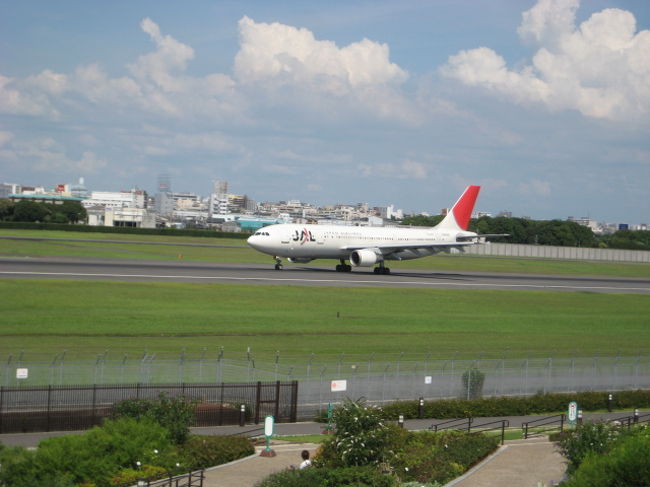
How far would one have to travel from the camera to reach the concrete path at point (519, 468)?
23619 mm

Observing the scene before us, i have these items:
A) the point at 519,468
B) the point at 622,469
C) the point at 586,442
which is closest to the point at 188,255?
the point at 519,468

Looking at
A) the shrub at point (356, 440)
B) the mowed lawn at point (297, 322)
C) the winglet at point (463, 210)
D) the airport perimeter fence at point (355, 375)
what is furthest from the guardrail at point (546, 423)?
the winglet at point (463, 210)

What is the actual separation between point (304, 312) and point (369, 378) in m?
22.0

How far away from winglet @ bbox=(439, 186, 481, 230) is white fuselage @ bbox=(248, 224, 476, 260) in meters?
4.82

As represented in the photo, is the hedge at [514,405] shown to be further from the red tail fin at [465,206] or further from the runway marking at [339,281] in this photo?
the red tail fin at [465,206]

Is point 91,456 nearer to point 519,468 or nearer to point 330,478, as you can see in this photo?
point 330,478

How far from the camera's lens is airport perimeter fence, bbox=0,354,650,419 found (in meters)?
30.5

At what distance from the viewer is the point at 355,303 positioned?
61.8 m

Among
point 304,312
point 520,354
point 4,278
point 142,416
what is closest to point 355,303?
point 304,312

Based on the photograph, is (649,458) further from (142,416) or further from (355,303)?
(355,303)

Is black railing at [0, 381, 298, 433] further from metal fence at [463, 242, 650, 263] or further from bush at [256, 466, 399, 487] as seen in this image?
metal fence at [463, 242, 650, 263]

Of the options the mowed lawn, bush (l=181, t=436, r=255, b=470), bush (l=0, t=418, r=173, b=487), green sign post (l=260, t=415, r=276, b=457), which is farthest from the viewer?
the mowed lawn

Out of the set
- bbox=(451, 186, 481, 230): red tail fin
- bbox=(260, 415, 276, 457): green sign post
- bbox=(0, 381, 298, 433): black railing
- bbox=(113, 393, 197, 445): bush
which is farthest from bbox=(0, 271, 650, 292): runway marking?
bbox=(260, 415, 276, 457): green sign post

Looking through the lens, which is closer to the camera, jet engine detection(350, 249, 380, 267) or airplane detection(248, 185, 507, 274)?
airplane detection(248, 185, 507, 274)
